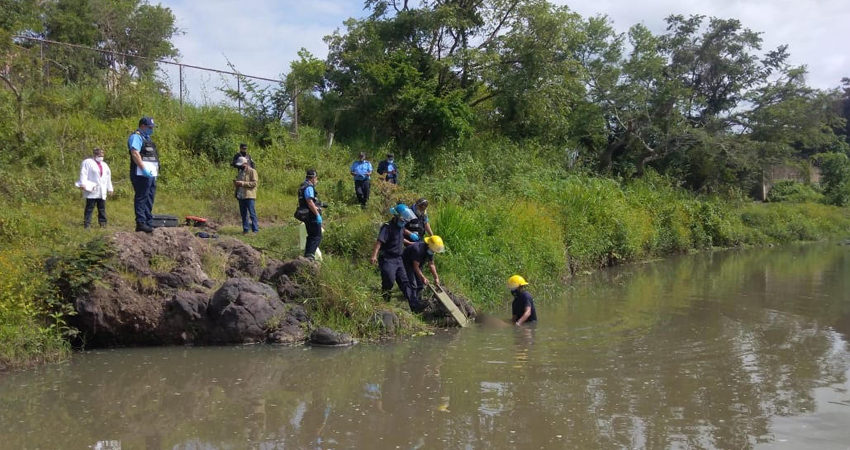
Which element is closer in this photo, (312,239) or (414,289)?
(414,289)

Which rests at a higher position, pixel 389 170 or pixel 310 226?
pixel 389 170

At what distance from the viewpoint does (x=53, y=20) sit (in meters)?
26.2

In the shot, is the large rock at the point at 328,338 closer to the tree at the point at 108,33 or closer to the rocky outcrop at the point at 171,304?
the rocky outcrop at the point at 171,304

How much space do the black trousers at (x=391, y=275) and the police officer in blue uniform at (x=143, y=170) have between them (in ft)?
11.4

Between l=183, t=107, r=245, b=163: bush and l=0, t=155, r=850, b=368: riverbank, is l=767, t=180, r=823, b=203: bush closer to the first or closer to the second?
l=0, t=155, r=850, b=368: riverbank

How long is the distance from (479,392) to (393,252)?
383 cm

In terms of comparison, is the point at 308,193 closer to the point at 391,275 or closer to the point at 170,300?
the point at 391,275

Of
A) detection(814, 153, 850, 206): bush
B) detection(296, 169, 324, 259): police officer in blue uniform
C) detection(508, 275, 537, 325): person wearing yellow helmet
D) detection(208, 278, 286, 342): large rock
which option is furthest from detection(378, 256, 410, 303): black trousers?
detection(814, 153, 850, 206): bush

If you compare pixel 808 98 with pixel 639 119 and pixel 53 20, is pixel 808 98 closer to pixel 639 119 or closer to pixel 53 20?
pixel 639 119

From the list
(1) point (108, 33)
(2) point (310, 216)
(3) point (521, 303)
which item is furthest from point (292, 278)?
(1) point (108, 33)

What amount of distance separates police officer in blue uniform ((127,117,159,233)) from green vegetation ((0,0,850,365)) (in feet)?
2.87

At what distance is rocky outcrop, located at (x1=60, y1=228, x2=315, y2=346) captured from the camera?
9408mm

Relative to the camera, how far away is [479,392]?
24.8ft

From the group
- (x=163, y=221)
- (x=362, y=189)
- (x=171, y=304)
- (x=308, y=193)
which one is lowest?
(x=171, y=304)
